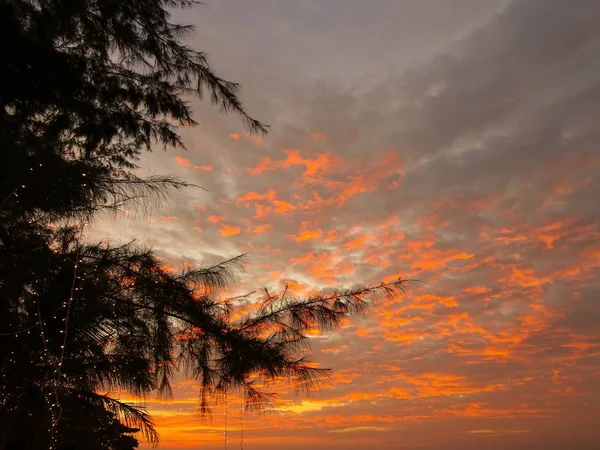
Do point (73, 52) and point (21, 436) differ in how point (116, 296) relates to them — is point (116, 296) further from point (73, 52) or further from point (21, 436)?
point (73, 52)

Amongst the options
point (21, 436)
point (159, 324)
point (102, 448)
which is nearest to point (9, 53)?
point (159, 324)

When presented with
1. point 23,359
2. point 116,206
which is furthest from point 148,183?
point 23,359

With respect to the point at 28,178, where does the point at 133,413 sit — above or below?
below

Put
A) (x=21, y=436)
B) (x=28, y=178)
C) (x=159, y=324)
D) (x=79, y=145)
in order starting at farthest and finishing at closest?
(x=79, y=145) < (x=159, y=324) < (x=21, y=436) < (x=28, y=178)

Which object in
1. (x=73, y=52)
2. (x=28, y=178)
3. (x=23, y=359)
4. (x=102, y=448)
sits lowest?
(x=102, y=448)

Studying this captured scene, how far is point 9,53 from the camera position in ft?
14.6

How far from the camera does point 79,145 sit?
564cm

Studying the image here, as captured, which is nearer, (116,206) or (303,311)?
(116,206)

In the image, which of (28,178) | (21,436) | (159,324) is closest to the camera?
(28,178)

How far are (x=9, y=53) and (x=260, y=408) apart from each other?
3720 millimetres

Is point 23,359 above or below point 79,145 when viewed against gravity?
below

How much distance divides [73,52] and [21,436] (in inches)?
132

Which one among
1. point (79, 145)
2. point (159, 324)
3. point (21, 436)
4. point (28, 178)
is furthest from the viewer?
point (79, 145)

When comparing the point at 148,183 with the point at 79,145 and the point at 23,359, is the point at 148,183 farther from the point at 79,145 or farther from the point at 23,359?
the point at 23,359
